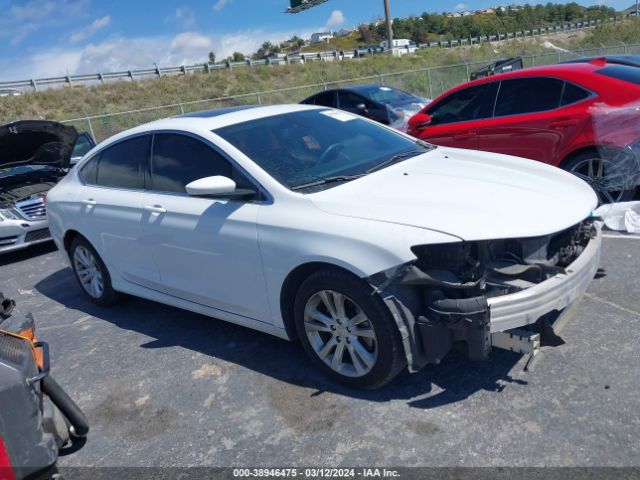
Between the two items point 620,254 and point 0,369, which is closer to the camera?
point 0,369

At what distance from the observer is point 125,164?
4.67 m

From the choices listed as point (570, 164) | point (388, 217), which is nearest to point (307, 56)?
point (570, 164)

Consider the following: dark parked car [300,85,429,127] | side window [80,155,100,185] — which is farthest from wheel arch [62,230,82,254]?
dark parked car [300,85,429,127]

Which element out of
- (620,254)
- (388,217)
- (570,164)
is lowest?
(620,254)

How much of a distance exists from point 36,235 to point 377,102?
7.56m

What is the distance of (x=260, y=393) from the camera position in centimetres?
346

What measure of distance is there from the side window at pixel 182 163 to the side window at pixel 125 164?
0.51ft

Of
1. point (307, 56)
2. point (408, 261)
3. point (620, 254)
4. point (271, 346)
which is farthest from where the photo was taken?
point (307, 56)

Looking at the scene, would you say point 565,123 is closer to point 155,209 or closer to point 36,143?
point 155,209

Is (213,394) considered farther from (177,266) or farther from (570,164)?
(570,164)

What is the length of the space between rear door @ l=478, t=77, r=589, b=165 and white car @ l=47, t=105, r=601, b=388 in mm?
2085

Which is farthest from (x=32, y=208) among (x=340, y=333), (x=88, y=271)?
(x=340, y=333)

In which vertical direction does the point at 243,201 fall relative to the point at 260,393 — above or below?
above

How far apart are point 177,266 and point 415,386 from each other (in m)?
1.91
